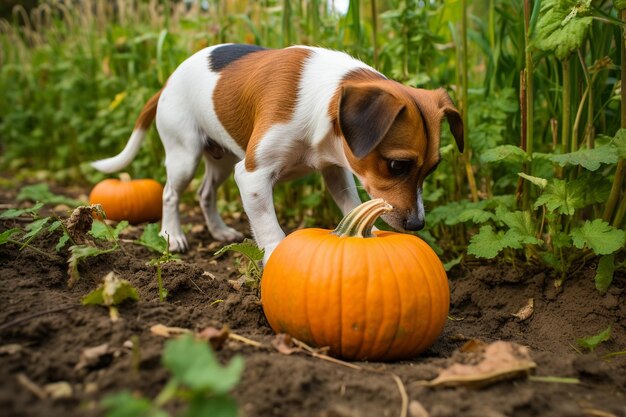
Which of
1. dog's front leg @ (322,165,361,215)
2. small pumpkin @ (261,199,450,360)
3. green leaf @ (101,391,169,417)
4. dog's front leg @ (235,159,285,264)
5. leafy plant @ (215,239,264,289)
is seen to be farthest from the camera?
dog's front leg @ (322,165,361,215)

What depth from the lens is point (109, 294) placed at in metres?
1.99

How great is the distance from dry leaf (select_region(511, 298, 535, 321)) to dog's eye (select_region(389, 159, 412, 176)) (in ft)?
3.07

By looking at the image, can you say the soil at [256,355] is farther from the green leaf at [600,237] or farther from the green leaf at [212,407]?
the green leaf at [600,237]

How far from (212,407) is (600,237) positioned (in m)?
Result: 2.10

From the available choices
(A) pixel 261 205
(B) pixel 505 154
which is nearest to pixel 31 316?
(A) pixel 261 205

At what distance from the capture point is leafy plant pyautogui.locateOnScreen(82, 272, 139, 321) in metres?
1.99

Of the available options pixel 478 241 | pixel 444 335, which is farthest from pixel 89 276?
pixel 478 241

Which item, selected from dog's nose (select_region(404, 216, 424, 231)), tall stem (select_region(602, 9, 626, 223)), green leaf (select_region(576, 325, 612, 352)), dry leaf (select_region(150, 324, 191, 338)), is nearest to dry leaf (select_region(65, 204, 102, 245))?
dry leaf (select_region(150, 324, 191, 338))

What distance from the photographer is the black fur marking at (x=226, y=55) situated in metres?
3.60

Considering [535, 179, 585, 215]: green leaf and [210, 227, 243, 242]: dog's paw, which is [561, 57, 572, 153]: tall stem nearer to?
[535, 179, 585, 215]: green leaf

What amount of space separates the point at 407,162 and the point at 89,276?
1540mm

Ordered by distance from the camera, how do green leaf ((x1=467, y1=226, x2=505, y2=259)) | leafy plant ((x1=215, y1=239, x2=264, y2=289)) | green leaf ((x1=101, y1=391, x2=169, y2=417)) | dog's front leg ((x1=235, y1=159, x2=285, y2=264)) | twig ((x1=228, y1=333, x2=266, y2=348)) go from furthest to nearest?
dog's front leg ((x1=235, y1=159, x2=285, y2=264)), green leaf ((x1=467, y1=226, x2=505, y2=259)), leafy plant ((x1=215, y1=239, x2=264, y2=289)), twig ((x1=228, y1=333, x2=266, y2=348)), green leaf ((x1=101, y1=391, x2=169, y2=417))

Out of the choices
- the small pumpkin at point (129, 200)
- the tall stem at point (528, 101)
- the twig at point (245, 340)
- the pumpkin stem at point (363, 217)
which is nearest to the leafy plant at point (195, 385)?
the twig at point (245, 340)

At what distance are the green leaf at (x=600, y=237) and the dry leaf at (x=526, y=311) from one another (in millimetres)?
441
